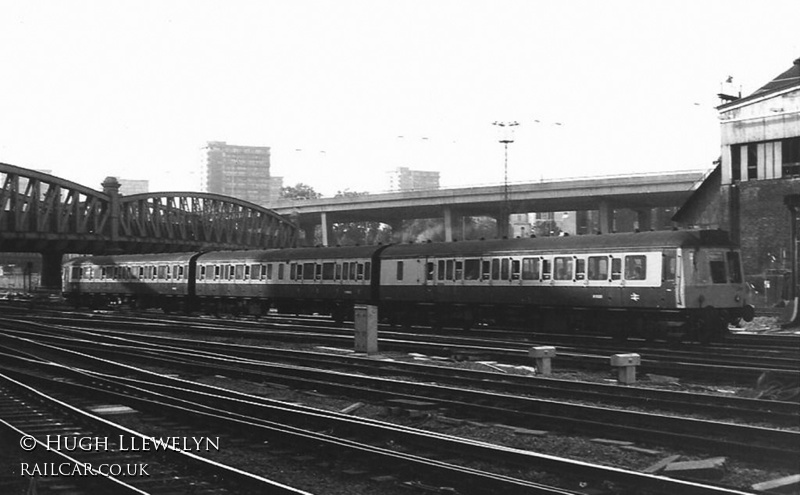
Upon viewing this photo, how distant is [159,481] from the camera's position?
8.95m

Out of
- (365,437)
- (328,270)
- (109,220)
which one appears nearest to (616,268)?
(328,270)

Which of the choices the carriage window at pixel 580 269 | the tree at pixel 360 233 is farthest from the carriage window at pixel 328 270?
the tree at pixel 360 233

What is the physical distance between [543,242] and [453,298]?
418 centimetres

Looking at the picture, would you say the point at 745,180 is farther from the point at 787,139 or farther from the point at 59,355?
the point at 59,355

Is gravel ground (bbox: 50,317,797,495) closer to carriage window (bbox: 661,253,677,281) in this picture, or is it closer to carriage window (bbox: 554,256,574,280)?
carriage window (bbox: 661,253,677,281)

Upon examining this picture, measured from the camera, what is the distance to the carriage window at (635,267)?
23516 mm

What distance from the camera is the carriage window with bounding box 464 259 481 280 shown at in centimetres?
2883

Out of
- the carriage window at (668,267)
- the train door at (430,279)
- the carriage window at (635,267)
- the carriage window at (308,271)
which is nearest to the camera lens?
the carriage window at (668,267)

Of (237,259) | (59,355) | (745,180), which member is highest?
(745,180)

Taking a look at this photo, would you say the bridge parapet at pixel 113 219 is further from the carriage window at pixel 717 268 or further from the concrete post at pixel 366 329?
the carriage window at pixel 717 268

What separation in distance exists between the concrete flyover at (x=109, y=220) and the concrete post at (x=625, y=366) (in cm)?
5789

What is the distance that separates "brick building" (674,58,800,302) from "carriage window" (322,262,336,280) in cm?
1810

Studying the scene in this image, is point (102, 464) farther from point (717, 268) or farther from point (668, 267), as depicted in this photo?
point (717, 268)

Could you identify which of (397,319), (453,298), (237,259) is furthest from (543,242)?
(237,259)
